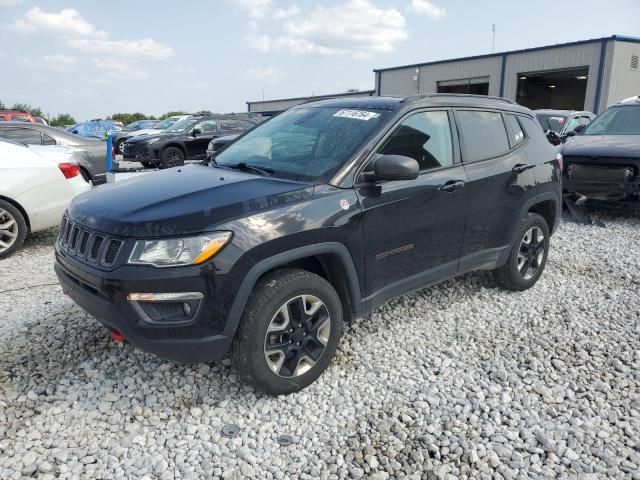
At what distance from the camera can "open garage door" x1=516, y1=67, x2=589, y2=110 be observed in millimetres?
32469

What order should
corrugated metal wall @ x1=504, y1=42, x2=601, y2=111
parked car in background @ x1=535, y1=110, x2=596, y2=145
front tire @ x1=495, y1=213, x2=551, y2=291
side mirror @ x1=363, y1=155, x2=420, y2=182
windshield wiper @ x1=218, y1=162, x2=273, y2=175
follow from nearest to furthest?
side mirror @ x1=363, y1=155, x2=420, y2=182, windshield wiper @ x1=218, y1=162, x2=273, y2=175, front tire @ x1=495, y1=213, x2=551, y2=291, parked car in background @ x1=535, y1=110, x2=596, y2=145, corrugated metal wall @ x1=504, y1=42, x2=601, y2=111

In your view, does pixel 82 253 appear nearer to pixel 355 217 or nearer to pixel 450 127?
pixel 355 217

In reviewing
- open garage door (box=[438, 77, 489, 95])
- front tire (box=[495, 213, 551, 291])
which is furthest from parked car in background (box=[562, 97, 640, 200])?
open garage door (box=[438, 77, 489, 95])

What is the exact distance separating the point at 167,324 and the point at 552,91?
131ft

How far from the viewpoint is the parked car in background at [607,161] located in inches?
281

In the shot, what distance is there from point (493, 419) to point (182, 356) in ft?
5.78

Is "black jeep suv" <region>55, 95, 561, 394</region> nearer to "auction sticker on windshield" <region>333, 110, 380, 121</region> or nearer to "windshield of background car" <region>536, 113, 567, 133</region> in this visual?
"auction sticker on windshield" <region>333, 110, 380, 121</region>

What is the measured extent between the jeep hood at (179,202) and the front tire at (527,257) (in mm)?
2373

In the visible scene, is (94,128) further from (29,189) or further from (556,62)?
(556,62)

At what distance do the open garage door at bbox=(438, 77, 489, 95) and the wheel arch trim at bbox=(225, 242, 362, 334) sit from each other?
29.8m

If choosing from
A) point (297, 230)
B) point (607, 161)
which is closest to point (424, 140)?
point (297, 230)

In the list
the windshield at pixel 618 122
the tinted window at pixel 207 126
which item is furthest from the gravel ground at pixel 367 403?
the tinted window at pixel 207 126

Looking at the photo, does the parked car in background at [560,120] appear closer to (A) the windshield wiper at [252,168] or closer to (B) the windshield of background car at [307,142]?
(B) the windshield of background car at [307,142]

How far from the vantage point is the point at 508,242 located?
172 inches
